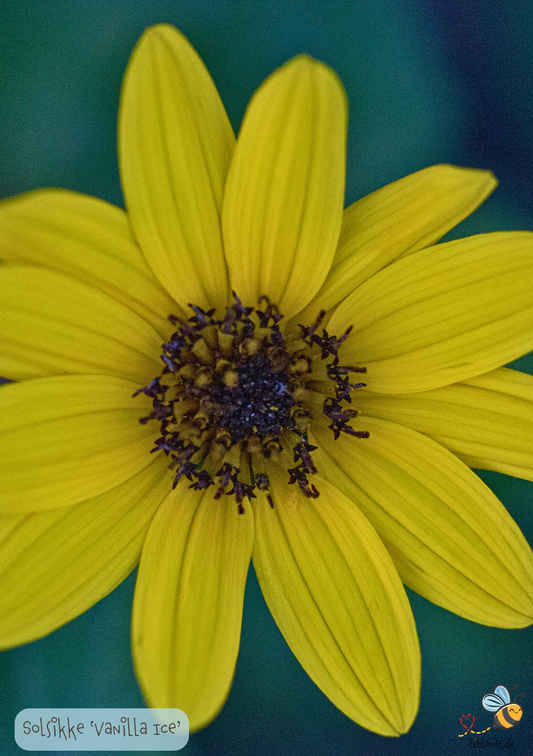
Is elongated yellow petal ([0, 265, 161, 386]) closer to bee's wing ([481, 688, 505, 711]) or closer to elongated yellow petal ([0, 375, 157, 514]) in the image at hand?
elongated yellow petal ([0, 375, 157, 514])

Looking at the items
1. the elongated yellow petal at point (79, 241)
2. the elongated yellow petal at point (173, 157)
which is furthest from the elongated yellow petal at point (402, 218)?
the elongated yellow petal at point (79, 241)

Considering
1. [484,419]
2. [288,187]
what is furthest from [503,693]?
[288,187]

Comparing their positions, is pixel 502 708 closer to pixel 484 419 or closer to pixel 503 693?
pixel 503 693

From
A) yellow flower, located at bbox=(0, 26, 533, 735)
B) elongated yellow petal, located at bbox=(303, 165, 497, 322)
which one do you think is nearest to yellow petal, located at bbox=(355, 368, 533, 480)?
yellow flower, located at bbox=(0, 26, 533, 735)

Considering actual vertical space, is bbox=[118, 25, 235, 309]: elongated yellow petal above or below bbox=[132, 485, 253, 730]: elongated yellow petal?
above

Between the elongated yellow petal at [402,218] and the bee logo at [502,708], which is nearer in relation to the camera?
the elongated yellow petal at [402,218]

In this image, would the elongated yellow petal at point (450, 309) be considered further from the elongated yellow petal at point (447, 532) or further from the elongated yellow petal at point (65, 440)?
the elongated yellow petal at point (65, 440)
